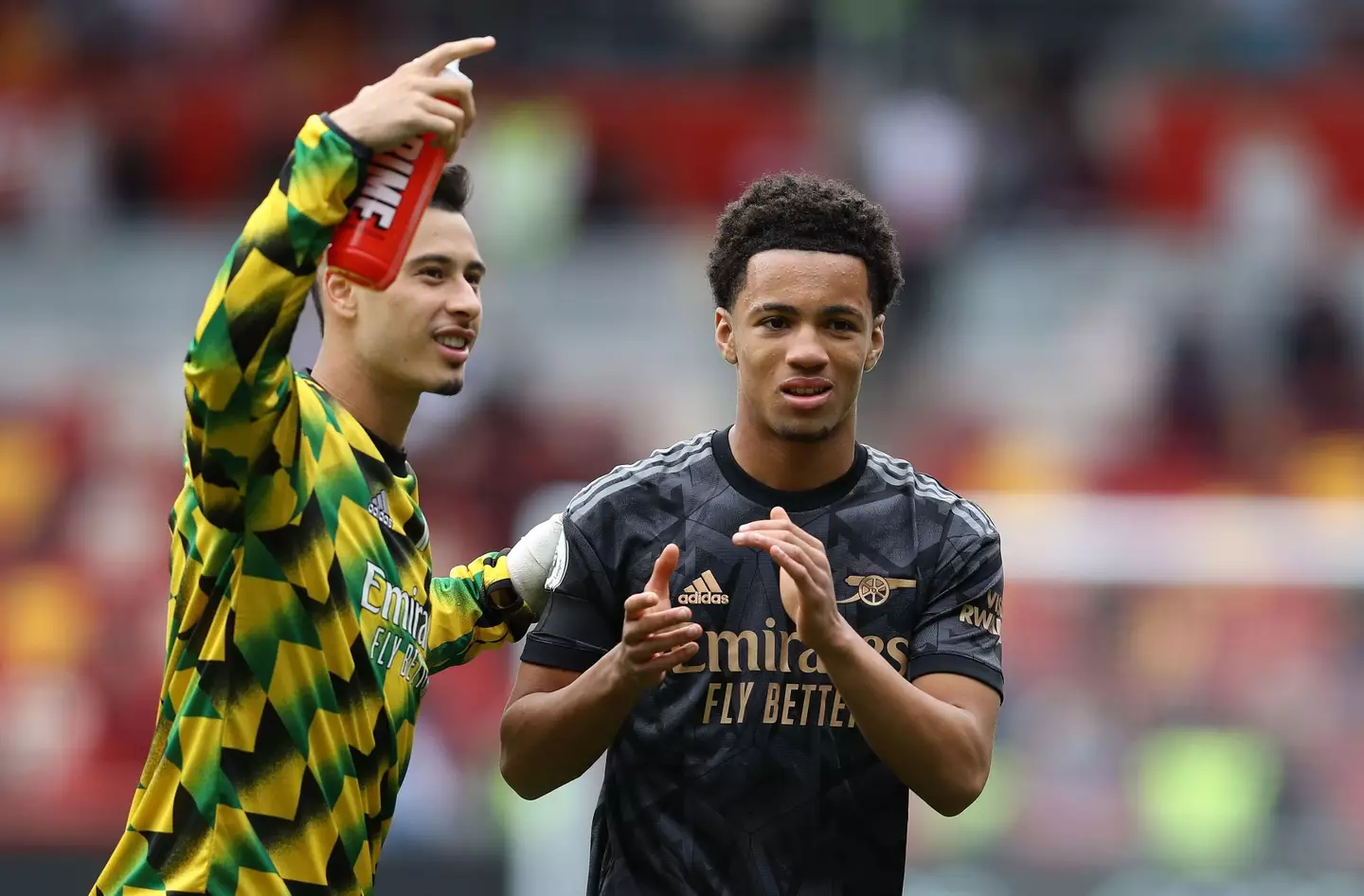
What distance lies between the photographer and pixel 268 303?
353cm

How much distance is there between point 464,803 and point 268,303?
21.5 ft

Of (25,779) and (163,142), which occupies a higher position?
(163,142)

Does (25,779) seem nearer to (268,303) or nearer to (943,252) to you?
(943,252)

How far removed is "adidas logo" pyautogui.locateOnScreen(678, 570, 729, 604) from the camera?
4090 mm

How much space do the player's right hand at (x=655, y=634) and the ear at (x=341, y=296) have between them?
1.10 m

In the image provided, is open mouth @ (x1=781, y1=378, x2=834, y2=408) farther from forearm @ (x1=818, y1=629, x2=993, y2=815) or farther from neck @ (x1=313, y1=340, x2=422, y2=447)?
neck @ (x1=313, y1=340, x2=422, y2=447)

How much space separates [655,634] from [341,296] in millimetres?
1252

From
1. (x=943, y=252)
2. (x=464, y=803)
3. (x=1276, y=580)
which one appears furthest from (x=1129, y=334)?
(x=464, y=803)

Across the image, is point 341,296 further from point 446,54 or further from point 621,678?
point 621,678

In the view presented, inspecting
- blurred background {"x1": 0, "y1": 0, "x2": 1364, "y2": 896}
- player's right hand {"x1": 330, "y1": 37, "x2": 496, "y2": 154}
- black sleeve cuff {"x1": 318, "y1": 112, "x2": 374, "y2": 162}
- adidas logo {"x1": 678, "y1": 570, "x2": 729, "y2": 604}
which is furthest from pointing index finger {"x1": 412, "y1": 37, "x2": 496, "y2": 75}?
blurred background {"x1": 0, "y1": 0, "x2": 1364, "y2": 896}

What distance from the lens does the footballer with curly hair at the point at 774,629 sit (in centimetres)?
400

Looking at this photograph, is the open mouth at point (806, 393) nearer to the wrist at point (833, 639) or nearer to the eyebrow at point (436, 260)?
the wrist at point (833, 639)

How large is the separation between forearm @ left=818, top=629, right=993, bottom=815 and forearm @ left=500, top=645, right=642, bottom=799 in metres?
0.39

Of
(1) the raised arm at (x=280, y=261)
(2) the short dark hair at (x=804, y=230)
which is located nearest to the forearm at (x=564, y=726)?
(1) the raised arm at (x=280, y=261)
